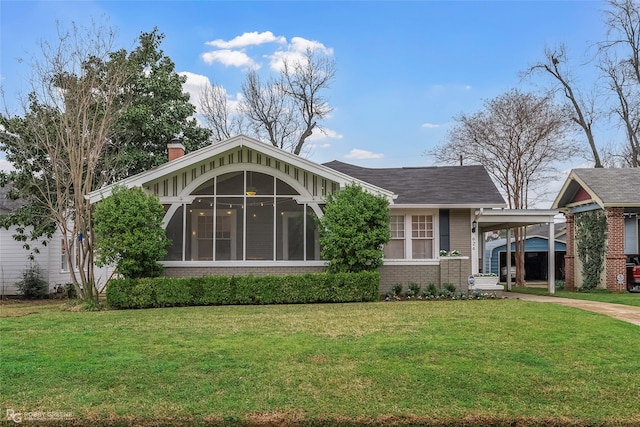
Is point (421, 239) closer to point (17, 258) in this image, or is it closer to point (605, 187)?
point (605, 187)

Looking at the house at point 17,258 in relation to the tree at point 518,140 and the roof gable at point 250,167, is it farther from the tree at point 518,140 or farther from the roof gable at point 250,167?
the tree at point 518,140

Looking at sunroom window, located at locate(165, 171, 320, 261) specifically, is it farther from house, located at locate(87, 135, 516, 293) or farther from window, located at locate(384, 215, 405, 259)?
window, located at locate(384, 215, 405, 259)

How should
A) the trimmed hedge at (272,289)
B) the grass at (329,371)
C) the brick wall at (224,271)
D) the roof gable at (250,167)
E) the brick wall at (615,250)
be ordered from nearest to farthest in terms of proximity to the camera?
the grass at (329,371), the trimmed hedge at (272,289), the roof gable at (250,167), the brick wall at (224,271), the brick wall at (615,250)

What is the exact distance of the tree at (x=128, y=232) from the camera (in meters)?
12.0

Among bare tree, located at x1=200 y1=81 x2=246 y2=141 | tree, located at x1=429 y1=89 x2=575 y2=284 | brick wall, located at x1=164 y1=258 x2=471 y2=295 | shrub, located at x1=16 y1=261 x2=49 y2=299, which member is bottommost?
shrub, located at x1=16 y1=261 x2=49 y2=299

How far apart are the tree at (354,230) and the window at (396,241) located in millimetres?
1635

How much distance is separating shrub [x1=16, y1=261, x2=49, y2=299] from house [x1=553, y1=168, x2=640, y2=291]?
19.0 m

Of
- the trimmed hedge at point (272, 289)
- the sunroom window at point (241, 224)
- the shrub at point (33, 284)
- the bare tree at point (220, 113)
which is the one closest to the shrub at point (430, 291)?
the trimmed hedge at point (272, 289)

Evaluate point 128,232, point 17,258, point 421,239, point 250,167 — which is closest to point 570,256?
point 421,239

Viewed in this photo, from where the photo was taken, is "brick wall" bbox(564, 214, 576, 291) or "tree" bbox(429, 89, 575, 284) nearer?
"brick wall" bbox(564, 214, 576, 291)

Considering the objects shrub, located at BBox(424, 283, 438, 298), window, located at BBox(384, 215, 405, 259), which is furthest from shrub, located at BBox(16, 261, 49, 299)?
shrub, located at BBox(424, 283, 438, 298)

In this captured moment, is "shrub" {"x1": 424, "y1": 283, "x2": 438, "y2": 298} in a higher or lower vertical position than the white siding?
lower

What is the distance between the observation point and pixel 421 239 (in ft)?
47.9

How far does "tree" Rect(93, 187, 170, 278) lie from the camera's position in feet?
39.4
